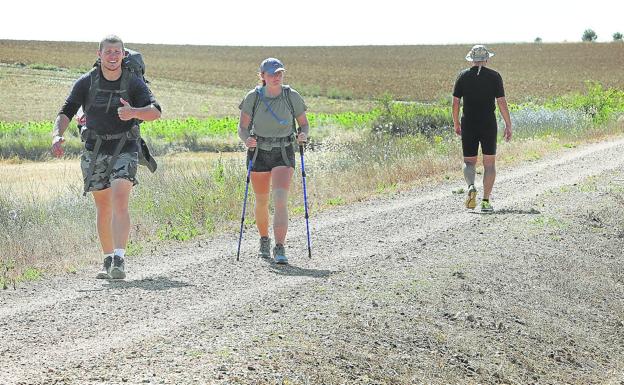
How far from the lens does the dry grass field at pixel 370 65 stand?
81125 mm

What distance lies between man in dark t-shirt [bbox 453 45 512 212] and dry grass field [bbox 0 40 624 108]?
50788 millimetres

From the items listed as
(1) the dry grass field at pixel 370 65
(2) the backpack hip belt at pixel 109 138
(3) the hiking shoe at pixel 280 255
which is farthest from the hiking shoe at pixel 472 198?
(1) the dry grass field at pixel 370 65

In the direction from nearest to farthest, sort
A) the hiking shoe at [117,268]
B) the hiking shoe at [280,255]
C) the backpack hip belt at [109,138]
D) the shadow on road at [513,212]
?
the backpack hip belt at [109,138], the hiking shoe at [117,268], the hiking shoe at [280,255], the shadow on road at [513,212]

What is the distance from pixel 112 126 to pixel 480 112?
5848 millimetres

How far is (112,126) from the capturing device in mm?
9688

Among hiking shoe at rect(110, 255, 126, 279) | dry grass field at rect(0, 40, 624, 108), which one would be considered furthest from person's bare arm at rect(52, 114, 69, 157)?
dry grass field at rect(0, 40, 624, 108)

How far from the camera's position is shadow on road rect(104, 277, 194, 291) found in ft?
31.2

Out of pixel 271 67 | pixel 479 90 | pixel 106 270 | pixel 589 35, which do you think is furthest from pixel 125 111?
pixel 589 35

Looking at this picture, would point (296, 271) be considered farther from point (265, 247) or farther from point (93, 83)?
point (93, 83)

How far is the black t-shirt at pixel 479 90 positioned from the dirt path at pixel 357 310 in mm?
1403

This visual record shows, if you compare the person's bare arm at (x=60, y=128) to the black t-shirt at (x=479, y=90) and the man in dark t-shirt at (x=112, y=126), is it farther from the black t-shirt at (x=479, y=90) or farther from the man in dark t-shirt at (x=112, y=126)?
the black t-shirt at (x=479, y=90)

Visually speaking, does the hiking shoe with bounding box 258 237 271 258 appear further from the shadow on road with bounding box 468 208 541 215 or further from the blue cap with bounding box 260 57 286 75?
the shadow on road with bounding box 468 208 541 215

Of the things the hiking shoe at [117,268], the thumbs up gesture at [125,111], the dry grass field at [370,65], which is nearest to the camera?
the thumbs up gesture at [125,111]

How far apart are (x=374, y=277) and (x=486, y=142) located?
16.1 ft
